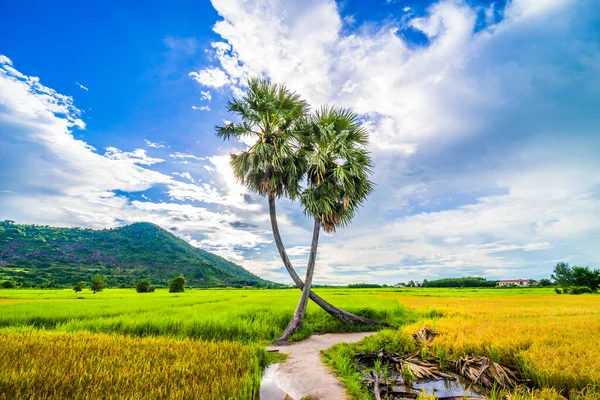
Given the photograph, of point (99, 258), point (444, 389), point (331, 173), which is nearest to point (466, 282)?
point (331, 173)

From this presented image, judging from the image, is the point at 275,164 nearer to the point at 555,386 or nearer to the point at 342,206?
the point at 342,206

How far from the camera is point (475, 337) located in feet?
30.2

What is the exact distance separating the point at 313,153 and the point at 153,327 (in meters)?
10.6

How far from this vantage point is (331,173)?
13875 millimetres

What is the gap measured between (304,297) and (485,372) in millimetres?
7368

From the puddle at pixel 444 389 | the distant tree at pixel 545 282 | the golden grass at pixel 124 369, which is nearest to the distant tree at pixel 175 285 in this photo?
the golden grass at pixel 124 369

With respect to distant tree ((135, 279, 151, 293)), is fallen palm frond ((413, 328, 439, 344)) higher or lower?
higher

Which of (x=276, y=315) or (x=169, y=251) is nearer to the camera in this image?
(x=276, y=315)

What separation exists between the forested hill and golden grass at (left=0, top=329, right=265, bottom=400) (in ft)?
262

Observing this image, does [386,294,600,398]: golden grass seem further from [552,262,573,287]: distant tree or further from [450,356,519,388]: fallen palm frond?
[552,262,573,287]: distant tree

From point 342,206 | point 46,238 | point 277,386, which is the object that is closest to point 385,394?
point 277,386

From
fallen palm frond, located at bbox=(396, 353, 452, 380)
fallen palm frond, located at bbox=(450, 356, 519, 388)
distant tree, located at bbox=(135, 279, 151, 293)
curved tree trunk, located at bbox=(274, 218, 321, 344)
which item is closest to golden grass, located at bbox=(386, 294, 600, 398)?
fallen palm frond, located at bbox=(450, 356, 519, 388)

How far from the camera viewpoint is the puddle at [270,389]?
5.60 m

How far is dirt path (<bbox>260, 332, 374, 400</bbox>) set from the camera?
5721 mm
